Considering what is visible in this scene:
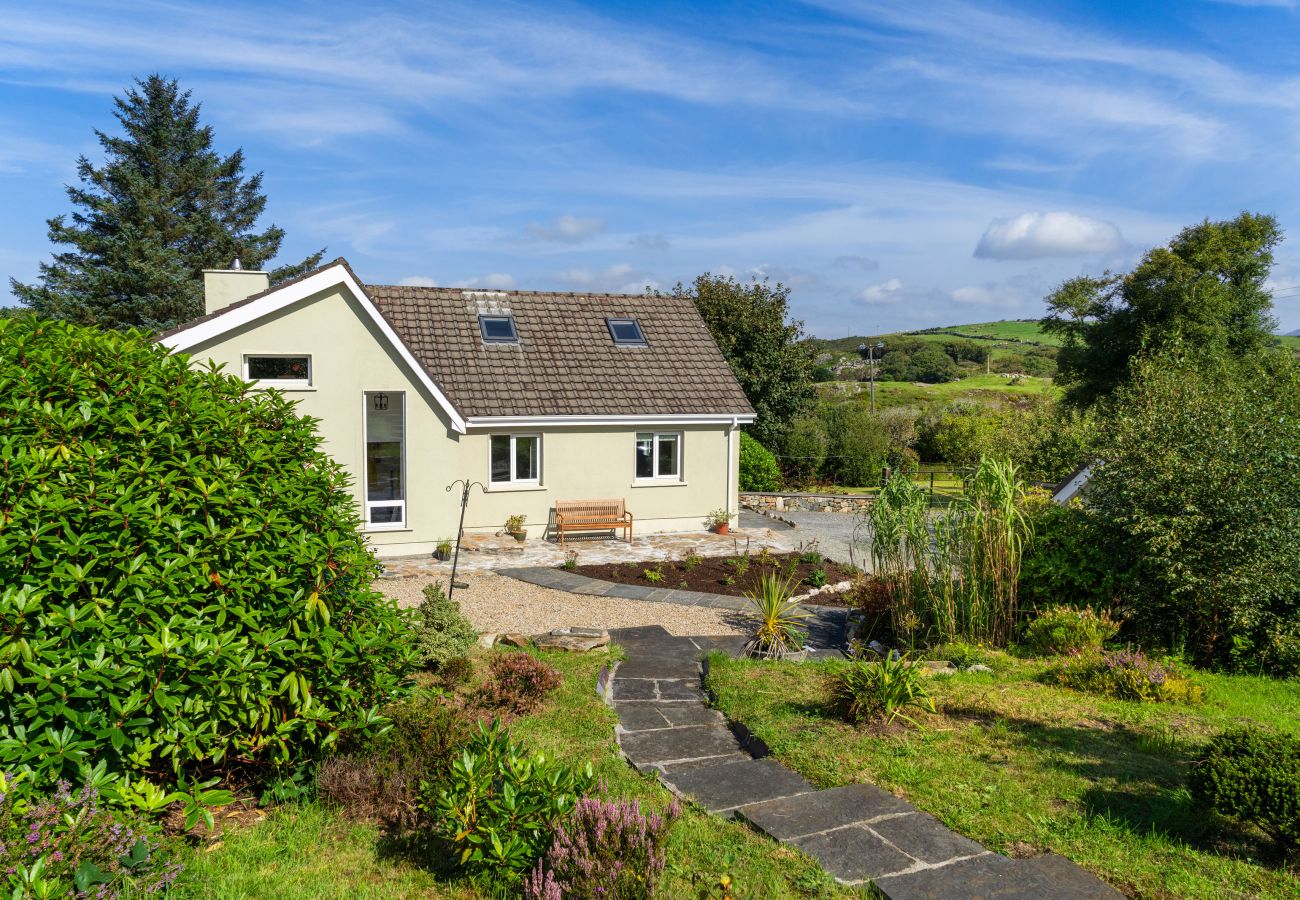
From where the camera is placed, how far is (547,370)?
64.8ft

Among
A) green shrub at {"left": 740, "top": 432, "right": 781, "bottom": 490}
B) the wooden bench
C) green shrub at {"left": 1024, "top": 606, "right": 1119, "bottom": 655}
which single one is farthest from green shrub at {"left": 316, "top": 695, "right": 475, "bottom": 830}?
green shrub at {"left": 740, "top": 432, "right": 781, "bottom": 490}

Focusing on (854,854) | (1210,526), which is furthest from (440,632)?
(1210,526)

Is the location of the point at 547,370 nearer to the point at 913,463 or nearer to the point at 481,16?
the point at 481,16

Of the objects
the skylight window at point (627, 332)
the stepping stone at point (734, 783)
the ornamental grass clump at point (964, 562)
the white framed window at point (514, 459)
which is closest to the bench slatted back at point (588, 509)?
the white framed window at point (514, 459)

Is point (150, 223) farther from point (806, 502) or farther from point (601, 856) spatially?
point (601, 856)

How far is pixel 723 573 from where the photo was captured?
15367 millimetres

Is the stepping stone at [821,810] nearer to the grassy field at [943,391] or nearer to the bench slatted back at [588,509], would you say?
the bench slatted back at [588,509]

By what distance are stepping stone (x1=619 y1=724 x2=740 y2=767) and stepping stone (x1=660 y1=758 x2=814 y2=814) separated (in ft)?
0.86

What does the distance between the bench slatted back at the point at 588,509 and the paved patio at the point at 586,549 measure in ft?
1.83

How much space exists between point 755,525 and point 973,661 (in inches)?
513

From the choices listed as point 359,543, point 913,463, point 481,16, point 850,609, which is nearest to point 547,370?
point 481,16

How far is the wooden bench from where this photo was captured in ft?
61.7

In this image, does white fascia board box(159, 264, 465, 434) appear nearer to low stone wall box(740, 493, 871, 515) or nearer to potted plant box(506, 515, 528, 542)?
potted plant box(506, 515, 528, 542)

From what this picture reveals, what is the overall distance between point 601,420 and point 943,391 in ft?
138
